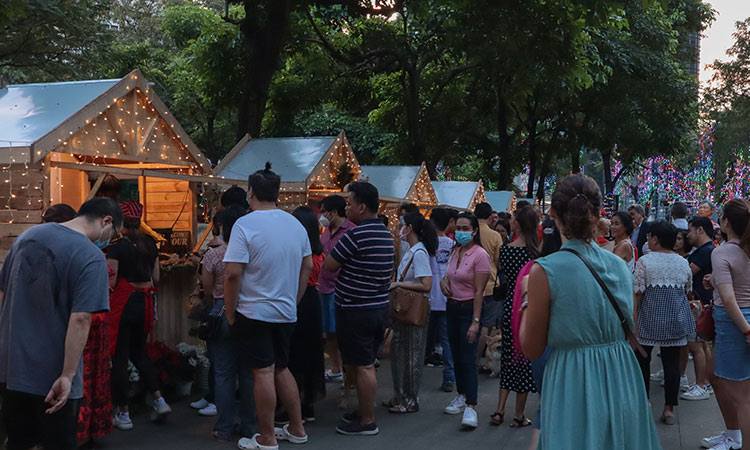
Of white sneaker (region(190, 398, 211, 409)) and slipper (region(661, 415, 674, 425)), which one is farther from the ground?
white sneaker (region(190, 398, 211, 409))

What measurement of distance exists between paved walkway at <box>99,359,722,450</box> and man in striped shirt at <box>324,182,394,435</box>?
47cm

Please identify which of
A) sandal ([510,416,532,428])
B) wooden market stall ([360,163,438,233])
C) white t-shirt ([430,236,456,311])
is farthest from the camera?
wooden market stall ([360,163,438,233])

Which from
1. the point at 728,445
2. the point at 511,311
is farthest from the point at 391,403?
the point at 728,445

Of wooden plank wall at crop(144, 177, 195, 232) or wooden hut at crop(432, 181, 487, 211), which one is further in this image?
wooden hut at crop(432, 181, 487, 211)

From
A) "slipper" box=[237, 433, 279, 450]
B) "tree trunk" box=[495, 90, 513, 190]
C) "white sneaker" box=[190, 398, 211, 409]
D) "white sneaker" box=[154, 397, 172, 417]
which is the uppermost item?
"tree trunk" box=[495, 90, 513, 190]

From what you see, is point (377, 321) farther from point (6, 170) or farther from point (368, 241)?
point (6, 170)

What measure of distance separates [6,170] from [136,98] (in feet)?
6.55

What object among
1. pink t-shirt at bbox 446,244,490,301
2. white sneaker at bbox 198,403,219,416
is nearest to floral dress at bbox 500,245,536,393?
pink t-shirt at bbox 446,244,490,301

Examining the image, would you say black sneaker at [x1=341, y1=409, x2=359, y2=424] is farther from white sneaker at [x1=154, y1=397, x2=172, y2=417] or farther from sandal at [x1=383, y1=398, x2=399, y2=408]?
white sneaker at [x1=154, y1=397, x2=172, y2=417]

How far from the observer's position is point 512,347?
274 inches

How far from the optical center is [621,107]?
24.7 meters

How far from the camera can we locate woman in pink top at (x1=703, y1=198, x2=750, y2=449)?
5.62 metres

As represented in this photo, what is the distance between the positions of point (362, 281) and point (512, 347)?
4.96ft

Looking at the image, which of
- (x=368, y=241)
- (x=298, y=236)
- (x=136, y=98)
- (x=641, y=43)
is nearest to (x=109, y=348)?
(x=298, y=236)
